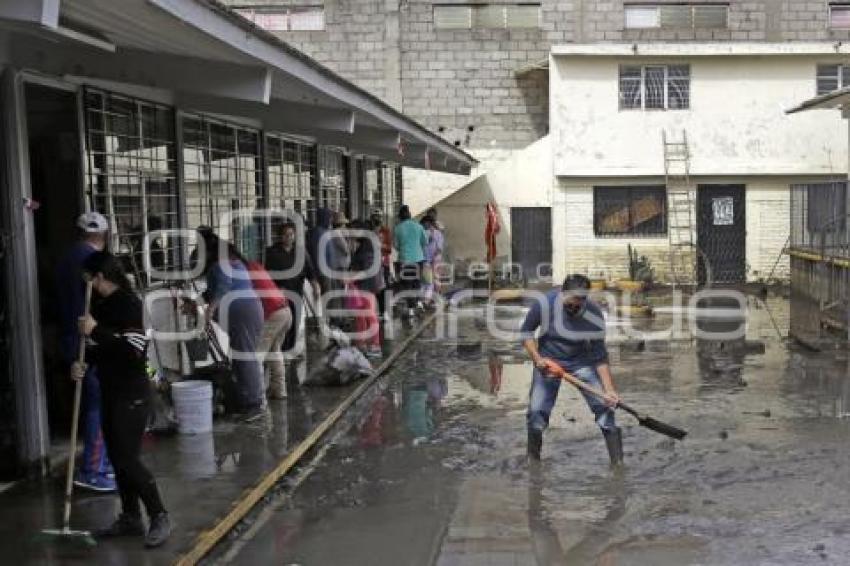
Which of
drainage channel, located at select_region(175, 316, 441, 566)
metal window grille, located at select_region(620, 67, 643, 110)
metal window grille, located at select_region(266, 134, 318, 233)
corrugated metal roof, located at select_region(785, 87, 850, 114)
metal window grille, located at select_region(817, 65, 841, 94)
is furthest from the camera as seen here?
metal window grille, located at select_region(817, 65, 841, 94)

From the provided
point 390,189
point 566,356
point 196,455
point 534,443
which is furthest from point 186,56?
point 390,189

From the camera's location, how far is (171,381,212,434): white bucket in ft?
25.9

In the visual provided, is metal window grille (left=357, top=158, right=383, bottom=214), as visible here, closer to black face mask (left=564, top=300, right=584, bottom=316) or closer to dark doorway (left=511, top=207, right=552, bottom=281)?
dark doorway (left=511, top=207, right=552, bottom=281)

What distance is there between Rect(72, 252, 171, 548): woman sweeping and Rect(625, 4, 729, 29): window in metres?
22.7

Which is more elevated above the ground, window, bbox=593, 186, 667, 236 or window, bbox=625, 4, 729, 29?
window, bbox=625, 4, 729, 29

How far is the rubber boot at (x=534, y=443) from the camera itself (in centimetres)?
766

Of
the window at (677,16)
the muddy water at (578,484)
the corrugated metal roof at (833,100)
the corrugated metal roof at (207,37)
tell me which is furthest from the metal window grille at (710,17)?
the corrugated metal roof at (207,37)

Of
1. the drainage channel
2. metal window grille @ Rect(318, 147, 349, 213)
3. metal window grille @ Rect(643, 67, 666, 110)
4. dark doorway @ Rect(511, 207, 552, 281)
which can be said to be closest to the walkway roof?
the drainage channel

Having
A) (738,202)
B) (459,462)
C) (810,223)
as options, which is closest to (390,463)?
(459,462)

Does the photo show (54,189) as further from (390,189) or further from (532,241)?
(532,241)

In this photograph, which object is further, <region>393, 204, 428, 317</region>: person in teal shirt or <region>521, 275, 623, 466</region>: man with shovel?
<region>393, 204, 428, 317</region>: person in teal shirt

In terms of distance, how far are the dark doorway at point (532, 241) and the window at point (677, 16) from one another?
6252mm

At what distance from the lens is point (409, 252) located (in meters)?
16.1

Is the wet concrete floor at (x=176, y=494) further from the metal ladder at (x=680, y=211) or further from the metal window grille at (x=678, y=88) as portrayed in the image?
the metal window grille at (x=678, y=88)
